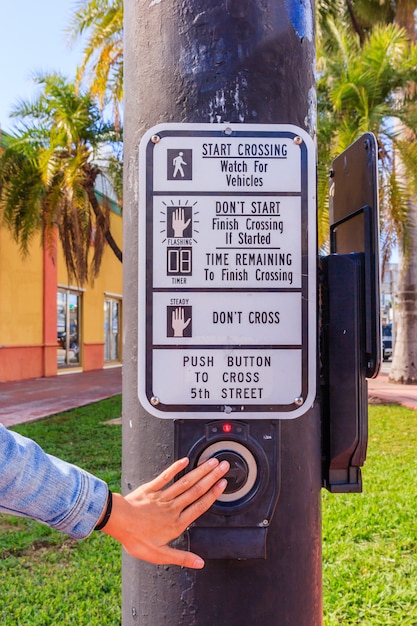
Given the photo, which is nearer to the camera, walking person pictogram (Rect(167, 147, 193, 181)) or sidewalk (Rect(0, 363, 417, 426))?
walking person pictogram (Rect(167, 147, 193, 181))

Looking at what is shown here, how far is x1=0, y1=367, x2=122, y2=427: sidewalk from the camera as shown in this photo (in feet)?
35.1

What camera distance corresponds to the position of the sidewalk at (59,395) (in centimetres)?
1092

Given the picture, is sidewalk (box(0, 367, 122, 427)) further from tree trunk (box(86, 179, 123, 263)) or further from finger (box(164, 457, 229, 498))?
finger (box(164, 457, 229, 498))

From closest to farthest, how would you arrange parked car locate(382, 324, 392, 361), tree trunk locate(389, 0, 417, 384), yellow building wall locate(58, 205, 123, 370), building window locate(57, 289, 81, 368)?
tree trunk locate(389, 0, 417, 384) → building window locate(57, 289, 81, 368) → yellow building wall locate(58, 205, 123, 370) → parked car locate(382, 324, 392, 361)

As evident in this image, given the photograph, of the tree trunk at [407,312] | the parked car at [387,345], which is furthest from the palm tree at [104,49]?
the parked car at [387,345]

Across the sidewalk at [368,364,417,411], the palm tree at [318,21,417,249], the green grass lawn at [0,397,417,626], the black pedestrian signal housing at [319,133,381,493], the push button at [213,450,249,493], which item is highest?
the palm tree at [318,21,417,249]

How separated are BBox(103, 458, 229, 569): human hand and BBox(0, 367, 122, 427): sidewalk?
871 centimetres

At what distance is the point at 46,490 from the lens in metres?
1.09

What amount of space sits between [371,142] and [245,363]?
51cm

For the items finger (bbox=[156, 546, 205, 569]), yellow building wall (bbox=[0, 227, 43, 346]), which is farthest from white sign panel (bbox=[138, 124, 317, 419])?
yellow building wall (bbox=[0, 227, 43, 346])

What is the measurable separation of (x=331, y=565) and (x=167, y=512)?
10.7 feet

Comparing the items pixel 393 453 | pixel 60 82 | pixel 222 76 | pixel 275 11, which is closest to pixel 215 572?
pixel 222 76

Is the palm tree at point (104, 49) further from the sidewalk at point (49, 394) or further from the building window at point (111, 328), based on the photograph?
the building window at point (111, 328)

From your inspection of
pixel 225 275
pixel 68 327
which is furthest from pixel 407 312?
pixel 225 275
